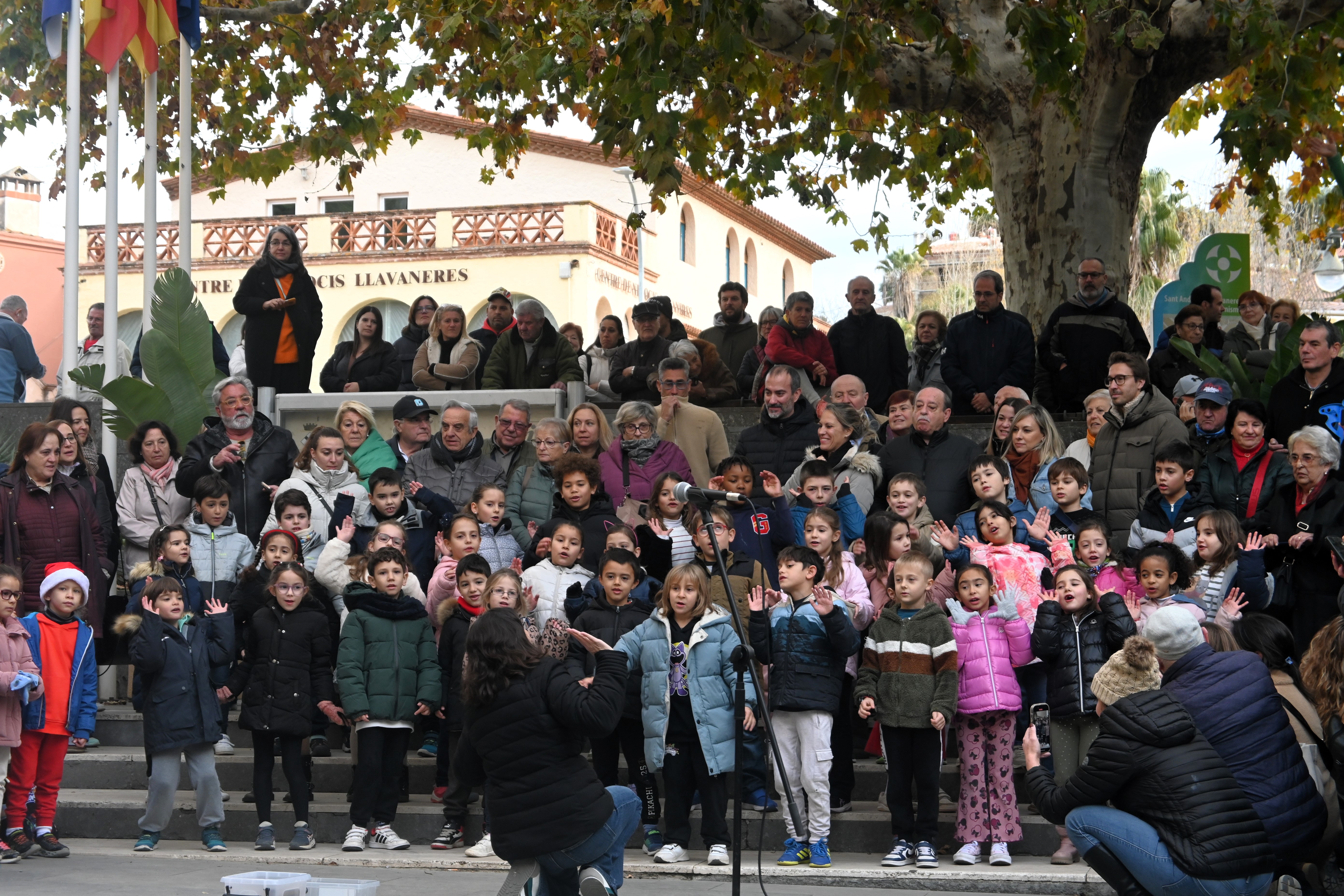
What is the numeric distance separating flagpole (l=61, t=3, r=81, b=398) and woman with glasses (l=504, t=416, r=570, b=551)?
4641 millimetres

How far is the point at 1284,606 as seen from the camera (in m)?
8.57

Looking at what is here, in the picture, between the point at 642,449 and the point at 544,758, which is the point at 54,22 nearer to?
the point at 642,449

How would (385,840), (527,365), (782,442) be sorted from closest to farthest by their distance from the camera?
(385,840), (782,442), (527,365)

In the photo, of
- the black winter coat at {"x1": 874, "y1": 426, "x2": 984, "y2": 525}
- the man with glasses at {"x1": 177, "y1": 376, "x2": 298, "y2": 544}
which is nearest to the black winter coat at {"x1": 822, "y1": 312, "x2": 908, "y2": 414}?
the black winter coat at {"x1": 874, "y1": 426, "x2": 984, "y2": 525}

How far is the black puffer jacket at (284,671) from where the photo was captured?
27.8 feet

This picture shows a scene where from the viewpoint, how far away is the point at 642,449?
10.1 meters

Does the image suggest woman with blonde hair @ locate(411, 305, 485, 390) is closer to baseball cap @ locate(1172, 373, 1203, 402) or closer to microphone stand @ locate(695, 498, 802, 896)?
baseball cap @ locate(1172, 373, 1203, 402)

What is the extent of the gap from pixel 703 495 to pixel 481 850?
9.56 ft

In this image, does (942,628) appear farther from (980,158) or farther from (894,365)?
(980,158)

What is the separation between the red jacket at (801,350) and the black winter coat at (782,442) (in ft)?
5.55

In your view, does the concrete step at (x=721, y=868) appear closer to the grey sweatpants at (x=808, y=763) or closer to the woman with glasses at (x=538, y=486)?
the grey sweatpants at (x=808, y=763)

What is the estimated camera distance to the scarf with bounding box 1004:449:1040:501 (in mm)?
9625

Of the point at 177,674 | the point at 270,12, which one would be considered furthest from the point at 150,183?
the point at 177,674

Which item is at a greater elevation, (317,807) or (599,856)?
(599,856)
